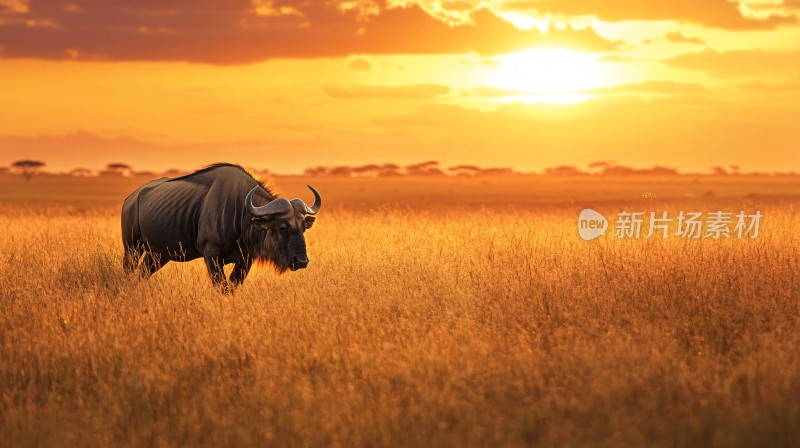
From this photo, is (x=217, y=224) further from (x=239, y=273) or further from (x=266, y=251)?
(x=266, y=251)

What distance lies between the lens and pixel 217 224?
11.5 metres

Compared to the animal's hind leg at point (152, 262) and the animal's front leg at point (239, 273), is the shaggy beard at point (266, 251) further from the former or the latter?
the animal's hind leg at point (152, 262)

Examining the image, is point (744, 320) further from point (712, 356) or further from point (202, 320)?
point (202, 320)

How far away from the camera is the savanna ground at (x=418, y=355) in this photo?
19.2ft

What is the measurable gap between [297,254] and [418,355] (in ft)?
11.1

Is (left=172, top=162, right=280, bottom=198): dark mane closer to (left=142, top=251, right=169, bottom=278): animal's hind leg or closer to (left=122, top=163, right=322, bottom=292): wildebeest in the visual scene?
(left=122, top=163, right=322, bottom=292): wildebeest

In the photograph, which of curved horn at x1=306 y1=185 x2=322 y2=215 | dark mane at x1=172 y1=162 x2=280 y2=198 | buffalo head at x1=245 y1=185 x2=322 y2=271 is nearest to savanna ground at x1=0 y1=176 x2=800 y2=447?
buffalo head at x1=245 y1=185 x2=322 y2=271

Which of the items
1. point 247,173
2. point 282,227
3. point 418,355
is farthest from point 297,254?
point 418,355

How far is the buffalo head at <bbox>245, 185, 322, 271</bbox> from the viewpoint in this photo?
10.3 metres

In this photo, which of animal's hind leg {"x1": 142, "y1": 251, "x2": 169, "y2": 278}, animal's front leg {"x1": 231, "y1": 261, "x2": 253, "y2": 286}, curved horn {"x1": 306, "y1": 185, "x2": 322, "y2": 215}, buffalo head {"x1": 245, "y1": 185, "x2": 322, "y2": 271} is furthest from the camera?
Result: animal's hind leg {"x1": 142, "y1": 251, "x2": 169, "y2": 278}

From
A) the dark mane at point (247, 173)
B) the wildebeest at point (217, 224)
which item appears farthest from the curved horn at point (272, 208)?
the dark mane at point (247, 173)

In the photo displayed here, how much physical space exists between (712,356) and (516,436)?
268cm

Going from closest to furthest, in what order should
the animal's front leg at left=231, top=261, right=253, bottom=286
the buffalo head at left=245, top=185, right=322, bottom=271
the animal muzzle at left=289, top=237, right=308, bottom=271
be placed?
the animal muzzle at left=289, top=237, right=308, bottom=271
the buffalo head at left=245, top=185, right=322, bottom=271
the animal's front leg at left=231, top=261, right=253, bottom=286

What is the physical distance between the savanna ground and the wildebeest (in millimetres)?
472
